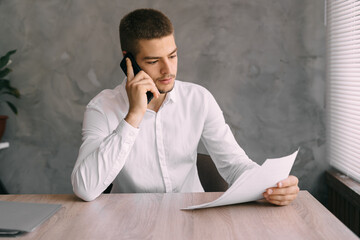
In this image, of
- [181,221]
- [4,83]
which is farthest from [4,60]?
[181,221]

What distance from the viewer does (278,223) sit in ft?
3.48

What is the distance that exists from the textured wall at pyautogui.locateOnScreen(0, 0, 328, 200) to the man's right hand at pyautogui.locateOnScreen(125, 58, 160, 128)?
46.5 inches

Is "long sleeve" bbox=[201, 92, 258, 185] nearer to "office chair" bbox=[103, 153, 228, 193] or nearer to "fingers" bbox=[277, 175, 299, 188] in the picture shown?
"office chair" bbox=[103, 153, 228, 193]

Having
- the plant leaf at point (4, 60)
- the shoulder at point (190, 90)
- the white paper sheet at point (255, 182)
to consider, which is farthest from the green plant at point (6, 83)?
the white paper sheet at point (255, 182)

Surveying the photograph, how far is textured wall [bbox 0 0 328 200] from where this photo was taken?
2.65 m

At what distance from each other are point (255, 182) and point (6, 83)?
2.22m

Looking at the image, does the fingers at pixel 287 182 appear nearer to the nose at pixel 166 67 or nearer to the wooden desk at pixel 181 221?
the wooden desk at pixel 181 221

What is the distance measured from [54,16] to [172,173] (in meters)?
1.68

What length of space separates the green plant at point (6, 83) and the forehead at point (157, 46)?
146 centimetres

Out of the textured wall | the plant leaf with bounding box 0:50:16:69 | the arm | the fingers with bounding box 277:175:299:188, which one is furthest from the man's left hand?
the plant leaf with bounding box 0:50:16:69

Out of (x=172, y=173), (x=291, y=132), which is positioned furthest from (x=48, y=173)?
(x=291, y=132)

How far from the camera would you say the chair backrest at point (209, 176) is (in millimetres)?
1859

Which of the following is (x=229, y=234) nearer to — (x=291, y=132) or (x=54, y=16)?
(x=291, y=132)

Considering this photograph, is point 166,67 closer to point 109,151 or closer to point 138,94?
point 138,94
